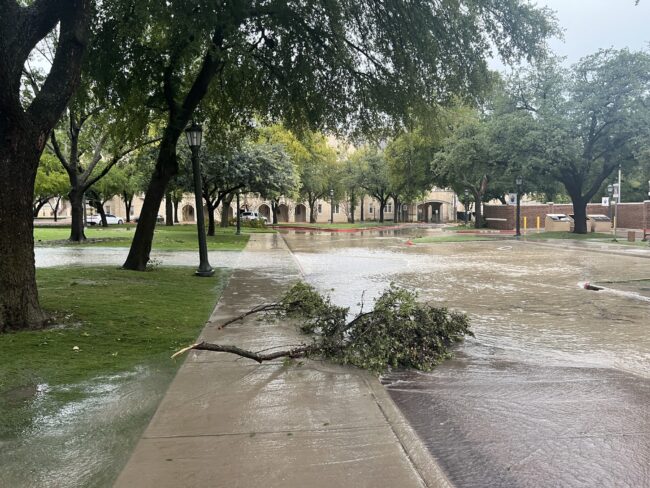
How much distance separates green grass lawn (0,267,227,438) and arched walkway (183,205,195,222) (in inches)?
2714

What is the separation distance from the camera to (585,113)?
93.7 ft

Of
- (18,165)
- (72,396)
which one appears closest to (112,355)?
(72,396)

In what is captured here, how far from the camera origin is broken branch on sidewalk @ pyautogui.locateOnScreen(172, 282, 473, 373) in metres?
5.47

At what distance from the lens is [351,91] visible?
13.9m

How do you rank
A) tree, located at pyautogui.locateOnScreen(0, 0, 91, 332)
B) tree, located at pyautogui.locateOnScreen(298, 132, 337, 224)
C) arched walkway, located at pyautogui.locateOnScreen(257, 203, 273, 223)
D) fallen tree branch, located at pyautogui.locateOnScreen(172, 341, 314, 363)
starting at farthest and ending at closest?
1. arched walkway, located at pyautogui.locateOnScreen(257, 203, 273, 223)
2. tree, located at pyautogui.locateOnScreen(298, 132, 337, 224)
3. tree, located at pyautogui.locateOnScreen(0, 0, 91, 332)
4. fallen tree branch, located at pyautogui.locateOnScreen(172, 341, 314, 363)

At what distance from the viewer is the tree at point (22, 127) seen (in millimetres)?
6125

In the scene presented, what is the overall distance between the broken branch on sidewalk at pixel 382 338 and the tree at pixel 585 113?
2477 cm

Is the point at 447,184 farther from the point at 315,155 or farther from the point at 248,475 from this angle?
the point at 248,475

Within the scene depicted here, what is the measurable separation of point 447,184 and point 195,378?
1928 inches

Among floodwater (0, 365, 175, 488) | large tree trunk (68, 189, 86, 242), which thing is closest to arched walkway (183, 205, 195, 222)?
large tree trunk (68, 189, 86, 242)

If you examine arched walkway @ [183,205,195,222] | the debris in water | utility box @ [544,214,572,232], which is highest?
arched walkway @ [183,205,195,222]

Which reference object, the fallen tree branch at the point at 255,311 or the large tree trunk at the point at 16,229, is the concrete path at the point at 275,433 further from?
the large tree trunk at the point at 16,229

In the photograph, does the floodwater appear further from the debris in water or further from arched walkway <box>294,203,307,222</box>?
arched walkway <box>294,203,307,222</box>

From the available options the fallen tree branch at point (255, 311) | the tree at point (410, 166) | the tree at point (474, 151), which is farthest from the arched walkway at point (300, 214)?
the fallen tree branch at point (255, 311)
